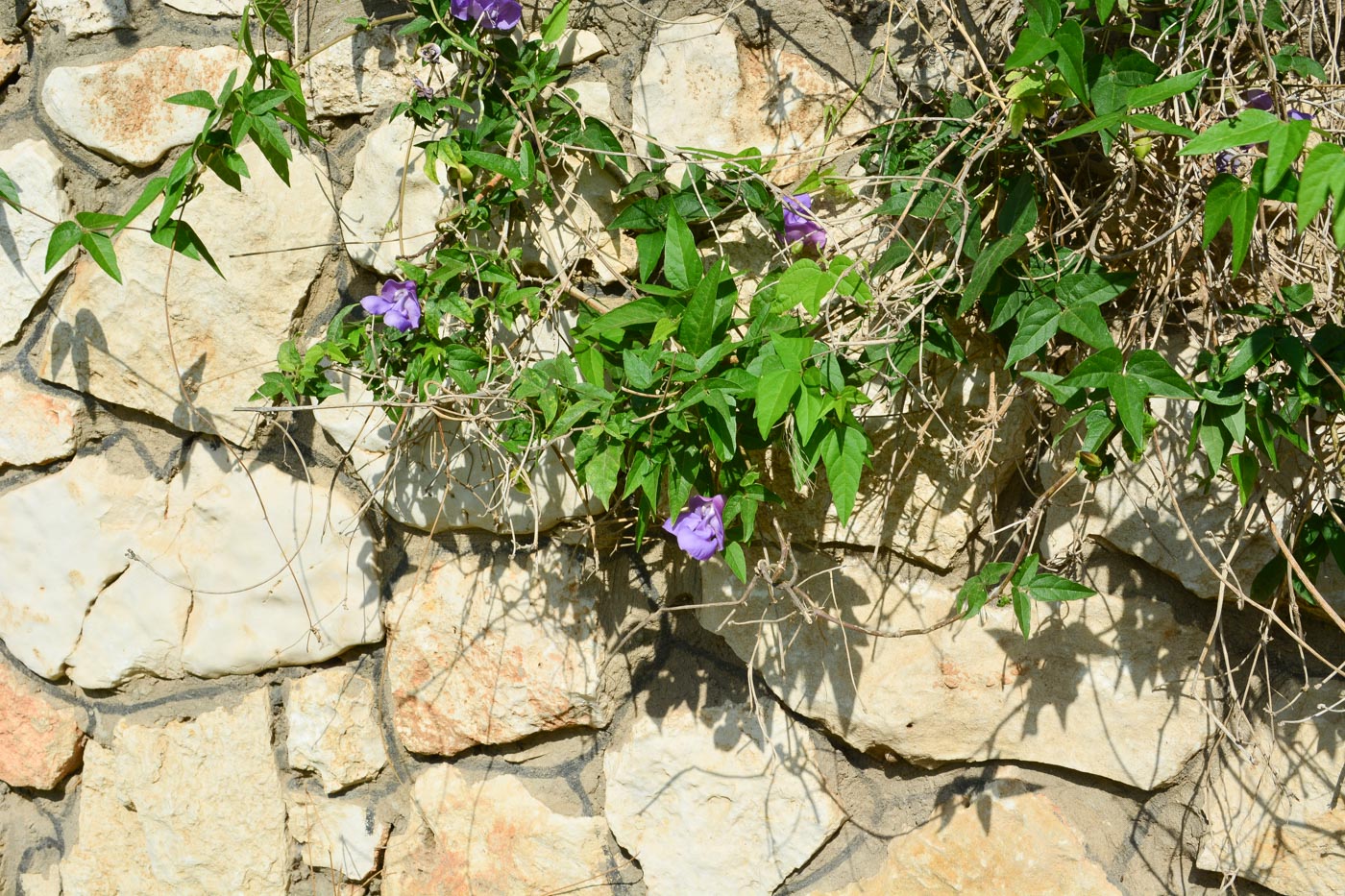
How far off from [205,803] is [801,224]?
1.25 m

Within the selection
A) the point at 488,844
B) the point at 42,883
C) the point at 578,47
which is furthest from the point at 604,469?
the point at 42,883

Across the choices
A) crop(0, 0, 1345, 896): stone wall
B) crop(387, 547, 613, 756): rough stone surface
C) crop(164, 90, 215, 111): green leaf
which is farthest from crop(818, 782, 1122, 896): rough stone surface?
crop(164, 90, 215, 111): green leaf

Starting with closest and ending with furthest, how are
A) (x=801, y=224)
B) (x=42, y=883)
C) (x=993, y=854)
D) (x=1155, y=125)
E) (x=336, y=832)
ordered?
(x=1155, y=125) < (x=801, y=224) < (x=993, y=854) < (x=336, y=832) < (x=42, y=883)

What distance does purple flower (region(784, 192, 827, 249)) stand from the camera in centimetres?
112

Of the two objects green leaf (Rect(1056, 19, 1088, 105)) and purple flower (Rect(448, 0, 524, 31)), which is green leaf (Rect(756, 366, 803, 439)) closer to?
green leaf (Rect(1056, 19, 1088, 105))

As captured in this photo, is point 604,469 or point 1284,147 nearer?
point 1284,147

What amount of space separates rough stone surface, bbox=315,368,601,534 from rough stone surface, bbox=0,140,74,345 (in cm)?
49

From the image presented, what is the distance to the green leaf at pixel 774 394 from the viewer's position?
943 millimetres

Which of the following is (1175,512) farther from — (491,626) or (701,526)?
(491,626)

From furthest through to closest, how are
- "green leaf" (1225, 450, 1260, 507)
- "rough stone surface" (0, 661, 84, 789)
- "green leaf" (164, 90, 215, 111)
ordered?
1. "rough stone surface" (0, 661, 84, 789)
2. "green leaf" (164, 90, 215, 111)
3. "green leaf" (1225, 450, 1260, 507)

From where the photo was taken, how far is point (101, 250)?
3.88 ft

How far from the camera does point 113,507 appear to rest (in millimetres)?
1471

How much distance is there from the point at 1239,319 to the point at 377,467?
1102mm

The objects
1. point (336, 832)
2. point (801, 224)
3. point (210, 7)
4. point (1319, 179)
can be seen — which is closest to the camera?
point (1319, 179)
